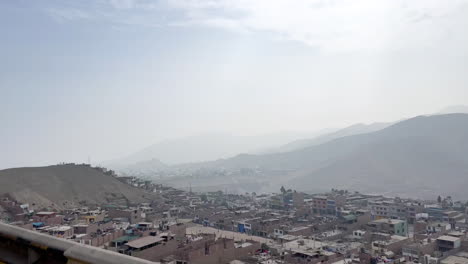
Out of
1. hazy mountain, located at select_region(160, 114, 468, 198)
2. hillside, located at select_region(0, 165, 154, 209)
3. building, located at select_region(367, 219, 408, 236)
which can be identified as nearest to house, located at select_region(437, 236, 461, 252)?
building, located at select_region(367, 219, 408, 236)

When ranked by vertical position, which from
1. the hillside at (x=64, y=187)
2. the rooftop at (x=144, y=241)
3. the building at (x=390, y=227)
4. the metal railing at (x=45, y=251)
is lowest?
the building at (x=390, y=227)

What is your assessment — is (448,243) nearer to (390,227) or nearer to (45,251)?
(390,227)

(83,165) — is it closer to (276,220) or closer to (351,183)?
(276,220)

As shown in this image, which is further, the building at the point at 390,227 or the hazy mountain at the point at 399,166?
the hazy mountain at the point at 399,166

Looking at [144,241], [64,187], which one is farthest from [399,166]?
[144,241]

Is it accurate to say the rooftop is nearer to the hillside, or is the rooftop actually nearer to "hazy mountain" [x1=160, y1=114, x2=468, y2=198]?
the hillside

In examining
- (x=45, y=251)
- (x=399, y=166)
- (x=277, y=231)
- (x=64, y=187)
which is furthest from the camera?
(x=399, y=166)

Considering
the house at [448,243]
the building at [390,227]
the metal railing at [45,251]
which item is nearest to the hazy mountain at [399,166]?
the building at [390,227]

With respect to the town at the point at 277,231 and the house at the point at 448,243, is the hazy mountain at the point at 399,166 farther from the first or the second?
the house at the point at 448,243
